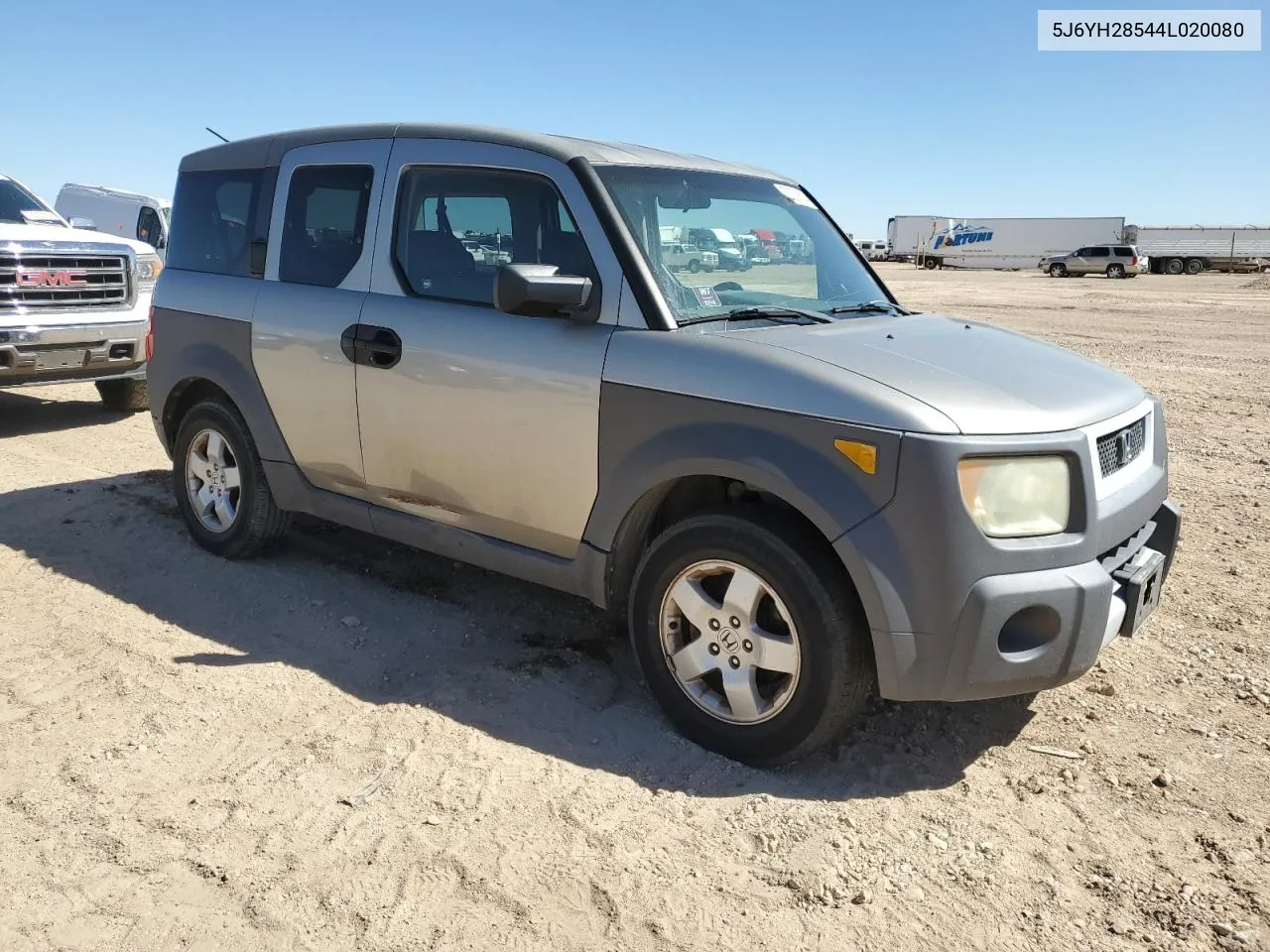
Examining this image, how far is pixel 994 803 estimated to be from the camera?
124 inches

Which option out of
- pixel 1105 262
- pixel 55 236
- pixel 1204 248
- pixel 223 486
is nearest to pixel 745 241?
pixel 223 486

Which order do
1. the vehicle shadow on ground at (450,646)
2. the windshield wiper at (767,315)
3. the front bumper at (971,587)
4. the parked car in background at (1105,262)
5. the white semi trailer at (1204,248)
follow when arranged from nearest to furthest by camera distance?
the front bumper at (971,587) < the vehicle shadow on ground at (450,646) < the windshield wiper at (767,315) < the parked car in background at (1105,262) < the white semi trailer at (1204,248)

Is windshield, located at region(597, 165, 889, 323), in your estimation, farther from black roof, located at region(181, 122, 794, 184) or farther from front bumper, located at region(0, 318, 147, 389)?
front bumper, located at region(0, 318, 147, 389)

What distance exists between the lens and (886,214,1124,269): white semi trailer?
5809cm

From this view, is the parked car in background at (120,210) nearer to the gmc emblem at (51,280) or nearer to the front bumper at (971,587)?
the gmc emblem at (51,280)

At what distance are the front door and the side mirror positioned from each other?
8 cm

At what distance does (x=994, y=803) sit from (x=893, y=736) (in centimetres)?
46

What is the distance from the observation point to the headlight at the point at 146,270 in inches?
349

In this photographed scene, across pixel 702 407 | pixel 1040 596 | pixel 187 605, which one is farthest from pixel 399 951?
pixel 187 605

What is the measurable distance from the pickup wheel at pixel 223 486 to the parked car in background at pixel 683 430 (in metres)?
0.03

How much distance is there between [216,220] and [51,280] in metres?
3.91

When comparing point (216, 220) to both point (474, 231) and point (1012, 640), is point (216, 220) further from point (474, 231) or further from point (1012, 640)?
point (1012, 640)

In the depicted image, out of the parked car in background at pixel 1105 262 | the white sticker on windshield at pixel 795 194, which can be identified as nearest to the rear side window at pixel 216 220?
the white sticker on windshield at pixel 795 194

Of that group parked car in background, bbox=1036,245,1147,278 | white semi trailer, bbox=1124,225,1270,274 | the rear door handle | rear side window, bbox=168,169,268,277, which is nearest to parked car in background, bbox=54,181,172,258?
rear side window, bbox=168,169,268,277
